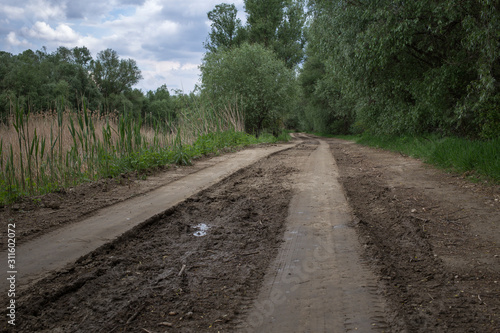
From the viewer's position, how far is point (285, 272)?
2693mm

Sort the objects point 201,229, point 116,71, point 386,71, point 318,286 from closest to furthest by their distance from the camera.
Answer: point 318,286
point 201,229
point 386,71
point 116,71

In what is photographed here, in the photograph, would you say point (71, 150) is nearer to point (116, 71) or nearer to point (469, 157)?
point (469, 157)

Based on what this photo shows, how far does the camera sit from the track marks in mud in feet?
6.82

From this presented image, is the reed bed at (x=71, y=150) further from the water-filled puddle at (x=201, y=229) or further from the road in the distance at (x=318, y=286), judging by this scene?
the road in the distance at (x=318, y=286)

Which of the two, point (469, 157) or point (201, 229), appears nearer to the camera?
point (201, 229)

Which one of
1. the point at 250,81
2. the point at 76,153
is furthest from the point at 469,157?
the point at 250,81

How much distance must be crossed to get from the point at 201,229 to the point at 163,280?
1297 mm

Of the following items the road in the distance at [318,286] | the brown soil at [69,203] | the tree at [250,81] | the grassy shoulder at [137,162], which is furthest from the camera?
the tree at [250,81]

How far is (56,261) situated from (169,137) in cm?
760

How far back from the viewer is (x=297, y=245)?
3.27 meters

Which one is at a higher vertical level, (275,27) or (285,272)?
(275,27)

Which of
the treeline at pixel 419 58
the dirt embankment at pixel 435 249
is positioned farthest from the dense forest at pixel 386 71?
the dirt embankment at pixel 435 249

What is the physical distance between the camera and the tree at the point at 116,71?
51.7 meters

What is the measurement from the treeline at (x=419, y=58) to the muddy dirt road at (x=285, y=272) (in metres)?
4.29
